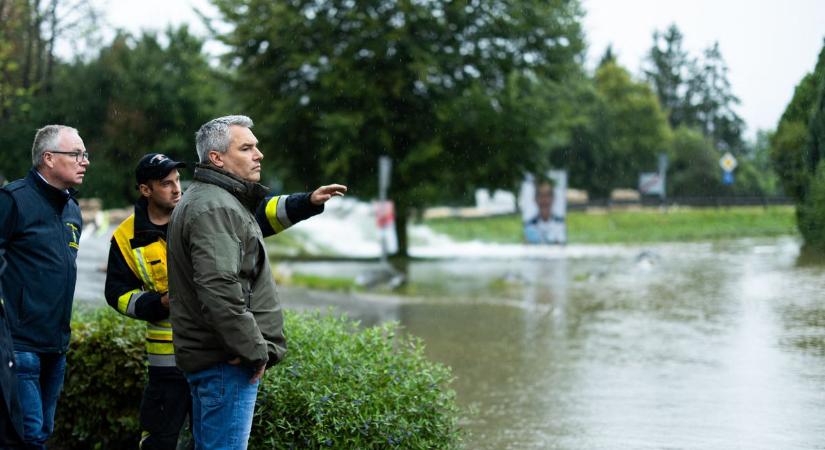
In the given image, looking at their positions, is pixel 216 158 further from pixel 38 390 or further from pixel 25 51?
pixel 25 51

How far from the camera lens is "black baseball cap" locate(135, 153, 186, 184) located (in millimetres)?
4613

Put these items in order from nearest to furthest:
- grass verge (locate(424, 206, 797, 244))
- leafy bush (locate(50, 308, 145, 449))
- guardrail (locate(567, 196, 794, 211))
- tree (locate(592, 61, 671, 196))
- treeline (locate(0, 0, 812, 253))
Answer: leafy bush (locate(50, 308, 145, 449)) → treeline (locate(0, 0, 812, 253)) → grass verge (locate(424, 206, 797, 244)) → guardrail (locate(567, 196, 794, 211)) → tree (locate(592, 61, 671, 196))

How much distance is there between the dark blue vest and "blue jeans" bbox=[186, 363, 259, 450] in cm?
94

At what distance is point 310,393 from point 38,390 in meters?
1.19

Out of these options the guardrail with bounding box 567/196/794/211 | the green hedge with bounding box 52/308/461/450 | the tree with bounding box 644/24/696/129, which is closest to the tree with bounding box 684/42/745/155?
the tree with bounding box 644/24/696/129

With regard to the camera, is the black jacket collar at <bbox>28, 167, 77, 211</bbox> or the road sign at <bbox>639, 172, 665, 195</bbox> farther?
the road sign at <bbox>639, 172, 665, 195</bbox>

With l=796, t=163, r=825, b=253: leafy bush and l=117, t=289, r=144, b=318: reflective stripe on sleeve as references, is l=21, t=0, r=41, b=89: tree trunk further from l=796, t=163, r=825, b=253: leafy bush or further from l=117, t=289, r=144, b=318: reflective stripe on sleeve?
l=117, t=289, r=144, b=318: reflective stripe on sleeve

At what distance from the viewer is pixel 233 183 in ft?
12.8

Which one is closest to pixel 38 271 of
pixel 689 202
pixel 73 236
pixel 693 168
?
pixel 73 236

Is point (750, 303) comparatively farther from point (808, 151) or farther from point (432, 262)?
point (432, 262)

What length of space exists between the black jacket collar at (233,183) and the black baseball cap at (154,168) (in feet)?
2.28

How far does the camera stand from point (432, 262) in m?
25.7

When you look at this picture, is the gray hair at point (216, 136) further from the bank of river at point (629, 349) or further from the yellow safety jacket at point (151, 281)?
the bank of river at point (629, 349)

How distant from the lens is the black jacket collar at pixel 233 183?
153 inches
